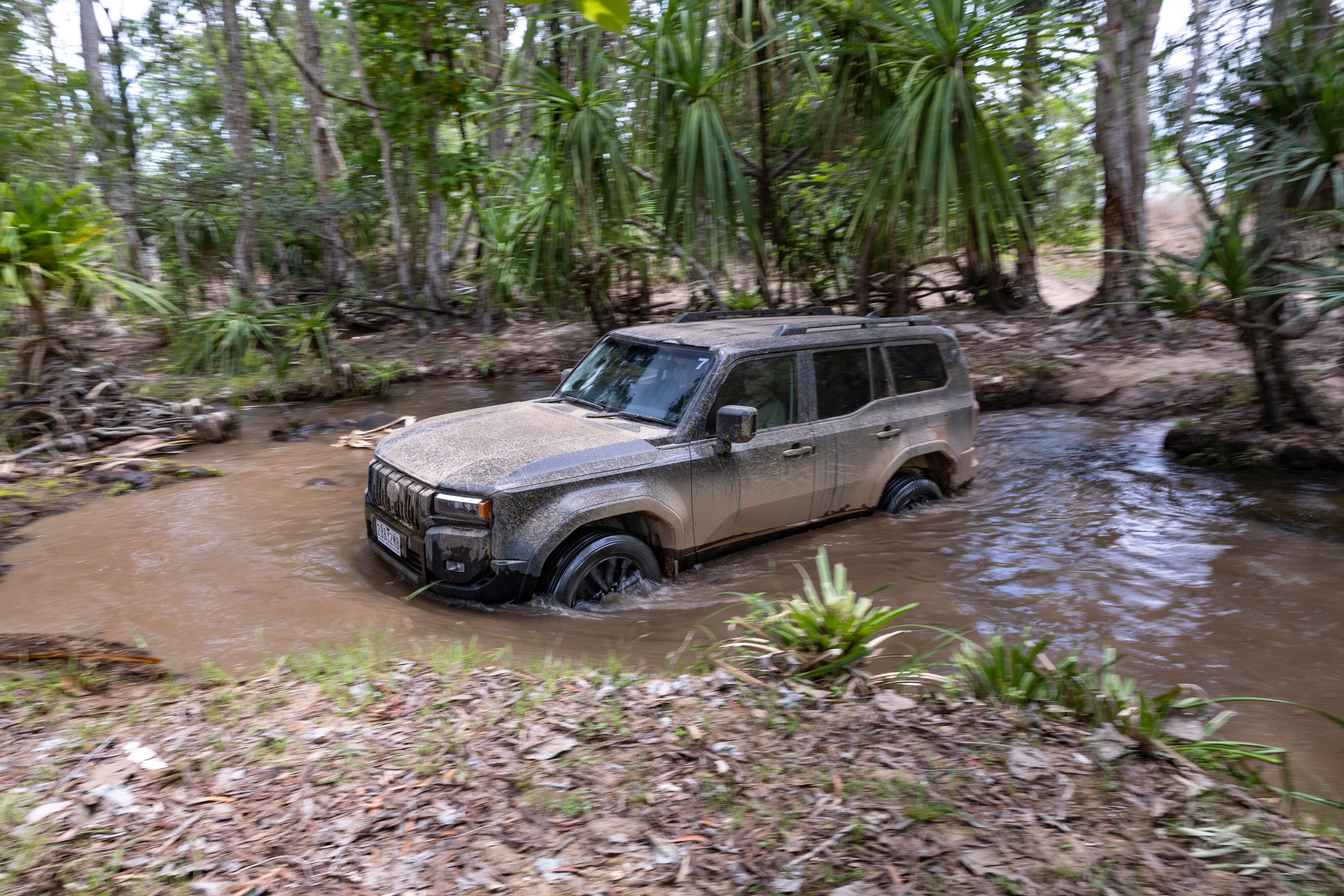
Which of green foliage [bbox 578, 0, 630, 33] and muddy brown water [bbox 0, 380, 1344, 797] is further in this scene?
muddy brown water [bbox 0, 380, 1344, 797]

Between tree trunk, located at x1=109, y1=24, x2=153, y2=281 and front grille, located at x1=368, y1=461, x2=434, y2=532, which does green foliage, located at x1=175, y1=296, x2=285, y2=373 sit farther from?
front grille, located at x1=368, y1=461, x2=434, y2=532

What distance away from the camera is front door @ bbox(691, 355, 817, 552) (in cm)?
494

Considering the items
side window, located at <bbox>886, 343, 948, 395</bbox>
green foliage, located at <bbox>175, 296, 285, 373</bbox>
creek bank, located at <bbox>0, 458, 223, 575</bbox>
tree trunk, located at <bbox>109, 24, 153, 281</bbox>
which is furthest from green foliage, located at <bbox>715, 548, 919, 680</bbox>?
green foliage, located at <bbox>175, 296, 285, 373</bbox>

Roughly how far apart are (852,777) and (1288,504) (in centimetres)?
594

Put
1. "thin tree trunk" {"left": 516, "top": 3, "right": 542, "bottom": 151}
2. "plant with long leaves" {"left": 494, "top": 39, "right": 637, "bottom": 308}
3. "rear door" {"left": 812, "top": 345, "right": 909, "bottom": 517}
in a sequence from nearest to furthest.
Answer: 1. "rear door" {"left": 812, "top": 345, "right": 909, "bottom": 517}
2. "thin tree trunk" {"left": 516, "top": 3, "right": 542, "bottom": 151}
3. "plant with long leaves" {"left": 494, "top": 39, "right": 637, "bottom": 308}

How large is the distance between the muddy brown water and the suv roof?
1.40 m

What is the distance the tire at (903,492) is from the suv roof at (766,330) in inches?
43.1

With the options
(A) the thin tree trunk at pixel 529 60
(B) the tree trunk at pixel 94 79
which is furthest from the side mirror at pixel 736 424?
(B) the tree trunk at pixel 94 79

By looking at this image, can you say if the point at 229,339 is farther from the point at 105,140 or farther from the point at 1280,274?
the point at 1280,274

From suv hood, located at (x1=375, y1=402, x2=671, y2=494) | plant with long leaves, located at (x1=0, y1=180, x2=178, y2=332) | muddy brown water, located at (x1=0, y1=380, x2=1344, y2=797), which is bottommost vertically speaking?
muddy brown water, located at (x1=0, y1=380, x2=1344, y2=797)

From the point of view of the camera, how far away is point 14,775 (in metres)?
2.74

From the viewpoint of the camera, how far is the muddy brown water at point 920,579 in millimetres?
4180

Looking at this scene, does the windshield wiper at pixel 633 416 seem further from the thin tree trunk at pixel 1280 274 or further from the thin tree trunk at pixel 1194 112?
the thin tree trunk at pixel 1194 112

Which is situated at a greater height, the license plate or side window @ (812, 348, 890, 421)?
side window @ (812, 348, 890, 421)
